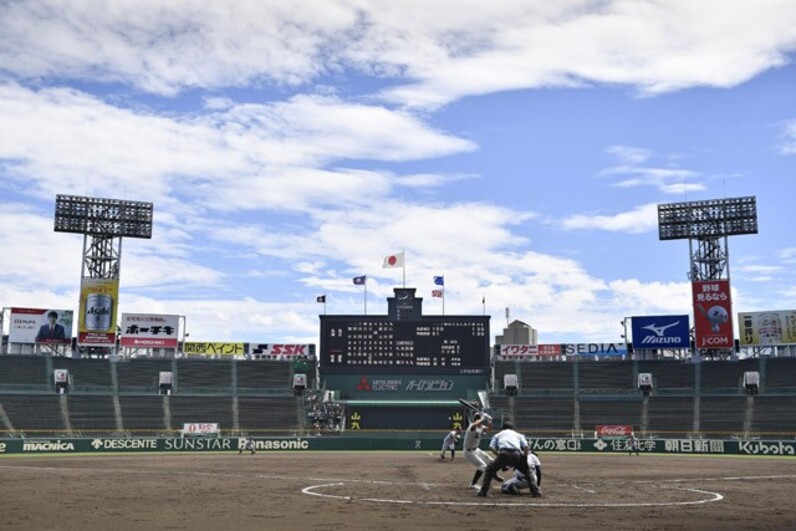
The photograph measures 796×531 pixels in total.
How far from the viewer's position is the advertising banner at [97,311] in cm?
7594

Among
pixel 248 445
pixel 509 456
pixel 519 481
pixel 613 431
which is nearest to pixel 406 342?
pixel 613 431

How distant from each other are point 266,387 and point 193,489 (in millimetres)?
53691

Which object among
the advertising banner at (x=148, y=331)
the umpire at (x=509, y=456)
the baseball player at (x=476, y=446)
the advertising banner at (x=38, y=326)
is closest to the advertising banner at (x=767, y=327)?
the advertising banner at (x=148, y=331)

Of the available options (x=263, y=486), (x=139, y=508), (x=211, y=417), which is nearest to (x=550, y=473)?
(x=263, y=486)

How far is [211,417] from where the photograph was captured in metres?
68.8

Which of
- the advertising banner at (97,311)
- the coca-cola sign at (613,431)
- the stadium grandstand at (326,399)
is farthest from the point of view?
the advertising banner at (97,311)

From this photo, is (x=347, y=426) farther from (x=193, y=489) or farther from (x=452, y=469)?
(x=193, y=489)

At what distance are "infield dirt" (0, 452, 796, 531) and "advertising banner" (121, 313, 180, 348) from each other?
48934mm

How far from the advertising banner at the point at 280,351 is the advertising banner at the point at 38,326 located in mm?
18042

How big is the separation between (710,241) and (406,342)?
3478 cm

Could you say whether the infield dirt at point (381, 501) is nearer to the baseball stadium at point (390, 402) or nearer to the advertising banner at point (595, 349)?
the baseball stadium at point (390, 402)

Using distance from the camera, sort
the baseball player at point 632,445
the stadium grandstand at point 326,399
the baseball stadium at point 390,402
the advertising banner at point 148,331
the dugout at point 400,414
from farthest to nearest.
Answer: the advertising banner at point 148,331, the dugout at point 400,414, the stadium grandstand at point 326,399, the baseball player at point 632,445, the baseball stadium at point 390,402

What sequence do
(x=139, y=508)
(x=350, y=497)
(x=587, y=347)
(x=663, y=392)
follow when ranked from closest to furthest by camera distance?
1. (x=139, y=508)
2. (x=350, y=497)
3. (x=663, y=392)
4. (x=587, y=347)

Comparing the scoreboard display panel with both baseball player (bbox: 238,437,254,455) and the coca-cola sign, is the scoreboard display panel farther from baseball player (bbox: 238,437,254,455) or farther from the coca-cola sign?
baseball player (bbox: 238,437,254,455)
